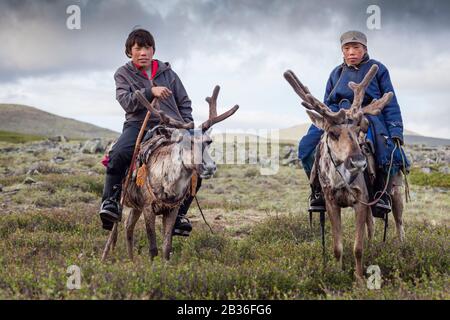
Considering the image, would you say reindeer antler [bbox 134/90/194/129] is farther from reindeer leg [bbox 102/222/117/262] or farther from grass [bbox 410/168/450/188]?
grass [bbox 410/168/450/188]

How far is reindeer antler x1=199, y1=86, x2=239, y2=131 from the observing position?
7141 millimetres

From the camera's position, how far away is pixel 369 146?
7477 millimetres

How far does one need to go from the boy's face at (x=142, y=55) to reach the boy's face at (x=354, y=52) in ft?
9.08

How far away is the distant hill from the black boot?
112117mm

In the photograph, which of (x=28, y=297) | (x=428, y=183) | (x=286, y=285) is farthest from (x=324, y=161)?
(x=428, y=183)

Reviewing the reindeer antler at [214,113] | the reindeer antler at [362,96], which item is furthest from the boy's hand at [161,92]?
the reindeer antler at [362,96]

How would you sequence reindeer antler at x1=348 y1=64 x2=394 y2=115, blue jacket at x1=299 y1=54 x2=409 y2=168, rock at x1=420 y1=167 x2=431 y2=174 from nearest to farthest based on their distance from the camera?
reindeer antler at x1=348 y1=64 x2=394 y2=115 → blue jacket at x1=299 y1=54 x2=409 y2=168 → rock at x1=420 y1=167 x2=431 y2=174

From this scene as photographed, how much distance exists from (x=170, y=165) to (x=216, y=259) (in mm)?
2101

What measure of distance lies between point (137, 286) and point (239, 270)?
1.42 metres

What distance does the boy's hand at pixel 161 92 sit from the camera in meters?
7.28

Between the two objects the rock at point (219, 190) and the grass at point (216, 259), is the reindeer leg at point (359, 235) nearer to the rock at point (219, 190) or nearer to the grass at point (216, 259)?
the grass at point (216, 259)

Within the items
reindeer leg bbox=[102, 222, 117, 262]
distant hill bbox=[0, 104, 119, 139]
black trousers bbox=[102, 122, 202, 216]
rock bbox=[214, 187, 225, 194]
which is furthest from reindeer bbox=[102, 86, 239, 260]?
distant hill bbox=[0, 104, 119, 139]
